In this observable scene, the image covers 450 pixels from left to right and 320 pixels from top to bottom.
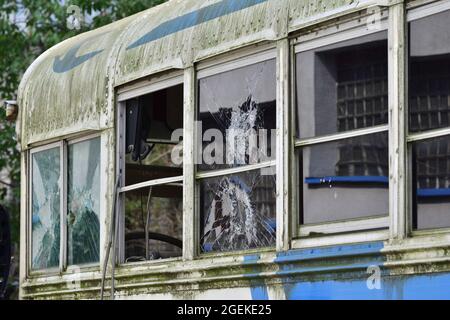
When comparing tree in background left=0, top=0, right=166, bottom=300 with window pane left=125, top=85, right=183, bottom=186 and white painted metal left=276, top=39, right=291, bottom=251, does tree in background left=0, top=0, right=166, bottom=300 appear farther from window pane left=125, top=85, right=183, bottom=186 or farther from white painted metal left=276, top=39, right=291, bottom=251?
white painted metal left=276, top=39, right=291, bottom=251

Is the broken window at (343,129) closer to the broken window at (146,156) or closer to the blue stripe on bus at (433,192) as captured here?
the blue stripe on bus at (433,192)

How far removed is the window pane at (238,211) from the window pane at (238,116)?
9 centimetres

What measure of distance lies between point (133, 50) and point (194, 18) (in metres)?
0.62

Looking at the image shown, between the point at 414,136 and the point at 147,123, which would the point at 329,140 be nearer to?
the point at 414,136

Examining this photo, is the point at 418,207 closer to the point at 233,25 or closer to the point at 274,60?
the point at 274,60

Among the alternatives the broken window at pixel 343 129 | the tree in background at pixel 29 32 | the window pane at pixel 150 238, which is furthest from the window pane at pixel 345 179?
the tree in background at pixel 29 32

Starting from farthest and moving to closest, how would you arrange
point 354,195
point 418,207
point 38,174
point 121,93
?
point 38,174 → point 121,93 → point 354,195 → point 418,207

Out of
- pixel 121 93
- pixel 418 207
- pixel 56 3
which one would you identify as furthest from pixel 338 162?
pixel 56 3

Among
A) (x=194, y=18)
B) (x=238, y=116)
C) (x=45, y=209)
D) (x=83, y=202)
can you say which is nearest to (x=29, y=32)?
(x=45, y=209)

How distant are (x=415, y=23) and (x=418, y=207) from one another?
28.2 inches

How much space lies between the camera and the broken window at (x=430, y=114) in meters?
4.66

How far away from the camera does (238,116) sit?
5.89 m

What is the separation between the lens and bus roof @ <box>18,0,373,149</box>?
5.68m

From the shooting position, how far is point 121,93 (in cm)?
693
